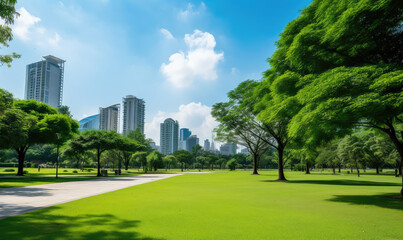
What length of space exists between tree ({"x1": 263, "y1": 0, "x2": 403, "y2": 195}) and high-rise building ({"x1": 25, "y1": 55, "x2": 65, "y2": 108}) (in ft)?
594

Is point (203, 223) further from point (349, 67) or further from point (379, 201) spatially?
point (379, 201)

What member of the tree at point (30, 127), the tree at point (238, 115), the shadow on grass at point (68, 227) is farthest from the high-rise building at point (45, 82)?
the shadow on grass at point (68, 227)

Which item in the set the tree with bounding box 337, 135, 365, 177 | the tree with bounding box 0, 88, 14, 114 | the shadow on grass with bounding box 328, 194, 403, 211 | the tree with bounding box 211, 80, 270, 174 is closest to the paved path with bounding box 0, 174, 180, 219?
the tree with bounding box 0, 88, 14, 114

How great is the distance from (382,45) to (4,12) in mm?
20317

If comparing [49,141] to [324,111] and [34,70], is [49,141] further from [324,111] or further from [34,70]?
[34,70]

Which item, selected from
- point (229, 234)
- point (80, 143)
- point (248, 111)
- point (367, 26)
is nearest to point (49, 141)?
point (80, 143)

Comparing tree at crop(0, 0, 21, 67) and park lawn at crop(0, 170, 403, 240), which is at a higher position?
tree at crop(0, 0, 21, 67)

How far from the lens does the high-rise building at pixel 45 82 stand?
161m

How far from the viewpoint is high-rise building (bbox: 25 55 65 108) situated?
161m

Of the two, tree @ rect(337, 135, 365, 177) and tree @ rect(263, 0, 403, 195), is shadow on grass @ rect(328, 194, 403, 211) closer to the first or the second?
tree @ rect(263, 0, 403, 195)

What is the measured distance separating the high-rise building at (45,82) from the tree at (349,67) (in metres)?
181

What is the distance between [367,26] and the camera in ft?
36.2

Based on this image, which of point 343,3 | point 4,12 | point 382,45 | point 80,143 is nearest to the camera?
point 343,3

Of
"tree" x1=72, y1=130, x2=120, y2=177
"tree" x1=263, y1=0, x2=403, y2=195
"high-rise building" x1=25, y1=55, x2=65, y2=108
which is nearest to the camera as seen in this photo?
"tree" x1=263, y1=0, x2=403, y2=195
